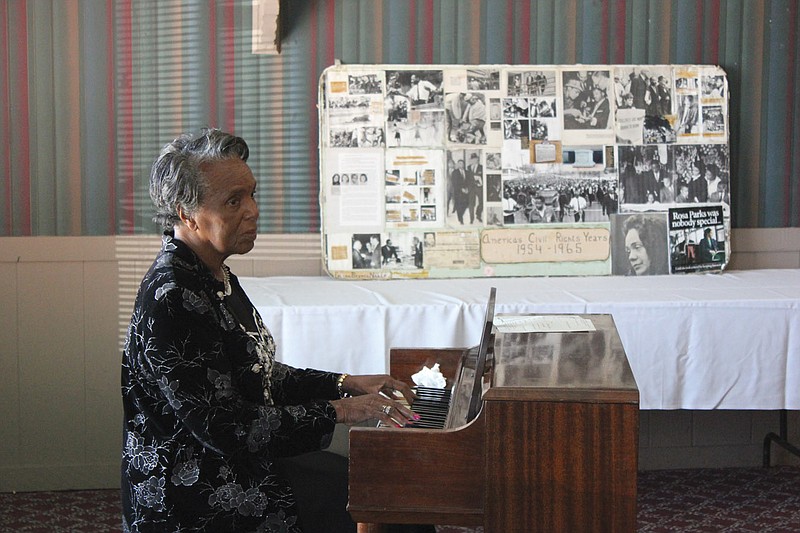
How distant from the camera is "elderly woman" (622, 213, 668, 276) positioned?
4.02 meters

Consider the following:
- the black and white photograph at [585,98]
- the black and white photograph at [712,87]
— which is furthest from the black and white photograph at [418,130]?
the black and white photograph at [712,87]

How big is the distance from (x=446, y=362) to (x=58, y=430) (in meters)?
2.14

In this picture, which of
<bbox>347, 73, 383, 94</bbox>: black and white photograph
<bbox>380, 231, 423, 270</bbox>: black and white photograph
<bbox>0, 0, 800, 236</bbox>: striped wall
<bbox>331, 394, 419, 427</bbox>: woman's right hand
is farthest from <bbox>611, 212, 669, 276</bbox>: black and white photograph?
<bbox>331, 394, 419, 427</bbox>: woman's right hand

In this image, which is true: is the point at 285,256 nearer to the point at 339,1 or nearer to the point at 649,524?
the point at 339,1

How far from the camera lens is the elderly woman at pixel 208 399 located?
2031mm

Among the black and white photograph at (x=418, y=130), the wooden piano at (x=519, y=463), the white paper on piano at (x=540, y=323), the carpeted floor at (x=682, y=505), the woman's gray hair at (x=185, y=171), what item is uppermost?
the black and white photograph at (x=418, y=130)

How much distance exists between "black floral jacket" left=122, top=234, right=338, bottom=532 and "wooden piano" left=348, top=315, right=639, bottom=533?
0.75 feet

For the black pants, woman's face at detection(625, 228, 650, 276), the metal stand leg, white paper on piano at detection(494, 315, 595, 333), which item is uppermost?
woman's face at detection(625, 228, 650, 276)

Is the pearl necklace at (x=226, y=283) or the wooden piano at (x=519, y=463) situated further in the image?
the pearl necklace at (x=226, y=283)

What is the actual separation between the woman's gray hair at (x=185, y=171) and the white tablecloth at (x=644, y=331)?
1170mm

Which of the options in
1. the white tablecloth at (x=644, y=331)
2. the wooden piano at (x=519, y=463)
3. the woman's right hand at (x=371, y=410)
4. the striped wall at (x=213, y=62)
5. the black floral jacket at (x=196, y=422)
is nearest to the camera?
the wooden piano at (x=519, y=463)

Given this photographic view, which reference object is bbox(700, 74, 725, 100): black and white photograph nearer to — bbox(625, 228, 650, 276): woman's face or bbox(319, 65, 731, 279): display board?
bbox(319, 65, 731, 279): display board

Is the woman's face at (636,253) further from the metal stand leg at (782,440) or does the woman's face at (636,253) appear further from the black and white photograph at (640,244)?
the metal stand leg at (782,440)

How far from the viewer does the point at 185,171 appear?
217cm
